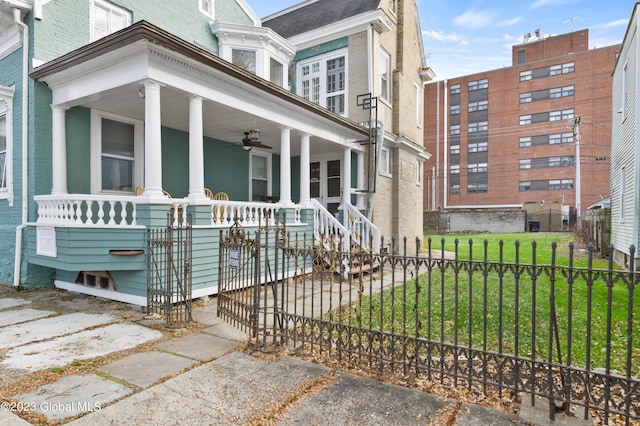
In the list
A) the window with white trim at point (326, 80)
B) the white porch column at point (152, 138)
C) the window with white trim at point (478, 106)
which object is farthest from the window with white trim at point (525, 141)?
the white porch column at point (152, 138)

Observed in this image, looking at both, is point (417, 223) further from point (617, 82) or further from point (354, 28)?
point (617, 82)

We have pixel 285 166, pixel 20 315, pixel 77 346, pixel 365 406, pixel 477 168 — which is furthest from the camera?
pixel 477 168

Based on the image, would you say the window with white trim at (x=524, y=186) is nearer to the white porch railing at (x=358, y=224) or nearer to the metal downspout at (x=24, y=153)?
the white porch railing at (x=358, y=224)

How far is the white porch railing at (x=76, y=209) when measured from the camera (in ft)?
20.0

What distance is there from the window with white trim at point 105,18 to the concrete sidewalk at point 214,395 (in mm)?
7088

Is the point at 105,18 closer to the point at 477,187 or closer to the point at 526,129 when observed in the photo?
the point at 477,187

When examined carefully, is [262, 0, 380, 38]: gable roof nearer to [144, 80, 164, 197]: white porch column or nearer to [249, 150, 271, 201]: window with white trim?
[249, 150, 271, 201]: window with white trim

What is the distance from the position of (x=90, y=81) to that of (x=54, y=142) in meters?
1.52

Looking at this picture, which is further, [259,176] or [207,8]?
[259,176]

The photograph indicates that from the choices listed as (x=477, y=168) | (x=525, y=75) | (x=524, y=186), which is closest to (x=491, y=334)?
(x=524, y=186)

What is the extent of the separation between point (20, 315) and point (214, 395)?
4604 millimetres

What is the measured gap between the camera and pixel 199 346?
4.58m

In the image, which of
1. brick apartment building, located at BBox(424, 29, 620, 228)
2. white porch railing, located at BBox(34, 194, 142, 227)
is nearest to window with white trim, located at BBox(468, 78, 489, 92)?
brick apartment building, located at BBox(424, 29, 620, 228)

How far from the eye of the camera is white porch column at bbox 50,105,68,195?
23.7 ft
